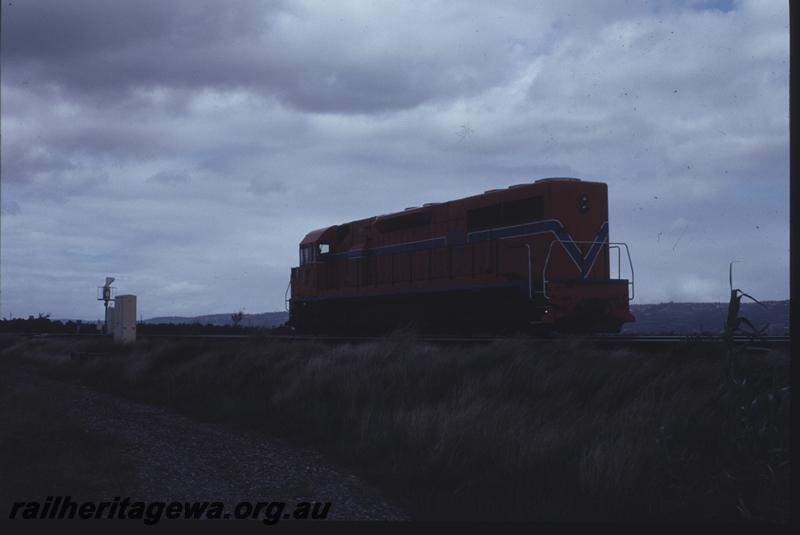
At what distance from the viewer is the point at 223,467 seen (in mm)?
8641

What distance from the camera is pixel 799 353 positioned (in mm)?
3898

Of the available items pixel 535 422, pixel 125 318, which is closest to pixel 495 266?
pixel 535 422

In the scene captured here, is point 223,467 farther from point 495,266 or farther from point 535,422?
point 495,266

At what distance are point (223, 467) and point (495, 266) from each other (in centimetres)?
1238

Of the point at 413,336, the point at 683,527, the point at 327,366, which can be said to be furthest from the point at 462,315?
the point at 683,527

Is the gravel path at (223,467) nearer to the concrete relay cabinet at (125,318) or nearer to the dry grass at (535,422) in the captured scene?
the dry grass at (535,422)

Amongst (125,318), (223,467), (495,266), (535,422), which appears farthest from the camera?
(125,318)

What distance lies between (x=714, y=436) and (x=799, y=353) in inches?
158

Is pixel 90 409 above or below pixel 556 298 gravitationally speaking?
below

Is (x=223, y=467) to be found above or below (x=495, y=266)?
below

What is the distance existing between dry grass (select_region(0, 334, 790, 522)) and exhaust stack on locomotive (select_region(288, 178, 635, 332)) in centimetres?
480

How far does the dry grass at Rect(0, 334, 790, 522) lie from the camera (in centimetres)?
670

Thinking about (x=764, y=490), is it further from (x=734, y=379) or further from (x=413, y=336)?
(x=413, y=336)

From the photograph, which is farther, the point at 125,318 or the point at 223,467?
the point at 125,318
